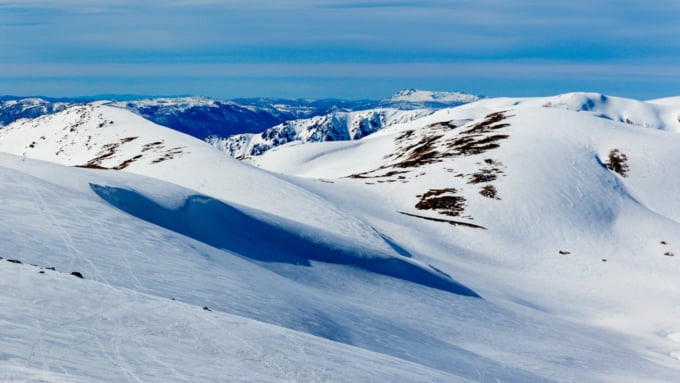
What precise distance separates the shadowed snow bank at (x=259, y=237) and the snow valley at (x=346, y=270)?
119 mm

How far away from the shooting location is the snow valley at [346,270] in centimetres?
1371

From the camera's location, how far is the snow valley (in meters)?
13.7

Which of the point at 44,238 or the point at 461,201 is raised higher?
the point at 461,201

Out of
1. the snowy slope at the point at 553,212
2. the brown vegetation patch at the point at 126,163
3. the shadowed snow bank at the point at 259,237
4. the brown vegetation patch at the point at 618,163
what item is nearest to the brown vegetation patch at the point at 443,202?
the snowy slope at the point at 553,212

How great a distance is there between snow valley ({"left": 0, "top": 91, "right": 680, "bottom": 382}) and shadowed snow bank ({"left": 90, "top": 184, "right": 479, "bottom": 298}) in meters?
0.12

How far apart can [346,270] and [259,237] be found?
5042 mm

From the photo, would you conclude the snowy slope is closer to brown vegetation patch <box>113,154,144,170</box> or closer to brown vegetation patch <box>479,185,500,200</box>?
brown vegetation patch <box>479,185,500,200</box>

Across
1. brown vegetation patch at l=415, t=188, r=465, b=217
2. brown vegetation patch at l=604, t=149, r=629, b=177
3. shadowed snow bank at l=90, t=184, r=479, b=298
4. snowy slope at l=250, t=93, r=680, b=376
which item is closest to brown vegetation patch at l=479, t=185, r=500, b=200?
snowy slope at l=250, t=93, r=680, b=376

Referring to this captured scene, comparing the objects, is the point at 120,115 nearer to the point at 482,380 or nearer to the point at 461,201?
the point at 461,201

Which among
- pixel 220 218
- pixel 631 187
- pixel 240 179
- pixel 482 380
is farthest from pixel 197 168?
pixel 631 187

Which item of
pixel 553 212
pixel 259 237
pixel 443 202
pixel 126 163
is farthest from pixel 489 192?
pixel 126 163

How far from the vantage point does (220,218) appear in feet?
108

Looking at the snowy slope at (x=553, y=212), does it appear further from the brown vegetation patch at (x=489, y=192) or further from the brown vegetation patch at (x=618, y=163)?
the brown vegetation patch at (x=618, y=163)

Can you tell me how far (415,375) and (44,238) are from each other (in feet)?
44.1
